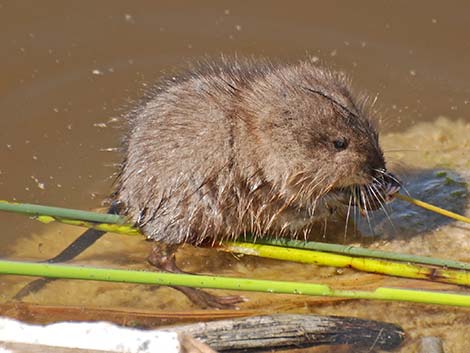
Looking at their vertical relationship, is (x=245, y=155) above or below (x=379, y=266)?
above

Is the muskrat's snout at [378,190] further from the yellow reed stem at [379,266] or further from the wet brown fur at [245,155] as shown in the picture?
the yellow reed stem at [379,266]

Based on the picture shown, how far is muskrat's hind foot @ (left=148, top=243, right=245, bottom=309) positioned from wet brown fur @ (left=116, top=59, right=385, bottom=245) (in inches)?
4.4

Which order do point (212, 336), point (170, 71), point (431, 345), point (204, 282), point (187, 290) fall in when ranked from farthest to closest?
point (170, 71), point (187, 290), point (431, 345), point (212, 336), point (204, 282)

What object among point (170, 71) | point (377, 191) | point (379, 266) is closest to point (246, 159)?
point (377, 191)

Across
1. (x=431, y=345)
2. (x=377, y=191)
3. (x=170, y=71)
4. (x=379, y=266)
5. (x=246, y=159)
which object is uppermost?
(x=170, y=71)

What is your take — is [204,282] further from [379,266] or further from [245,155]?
[379,266]

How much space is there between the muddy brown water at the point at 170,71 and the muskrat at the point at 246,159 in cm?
35

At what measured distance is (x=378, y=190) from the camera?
4.52 metres

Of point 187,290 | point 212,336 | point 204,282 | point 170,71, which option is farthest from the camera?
point 170,71

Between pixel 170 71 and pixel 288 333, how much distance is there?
2593 millimetres

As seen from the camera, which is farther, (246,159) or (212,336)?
(246,159)

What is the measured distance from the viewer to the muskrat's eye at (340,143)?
169 inches

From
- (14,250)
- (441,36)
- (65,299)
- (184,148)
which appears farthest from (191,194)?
(441,36)

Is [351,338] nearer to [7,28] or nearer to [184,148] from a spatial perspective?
[184,148]
